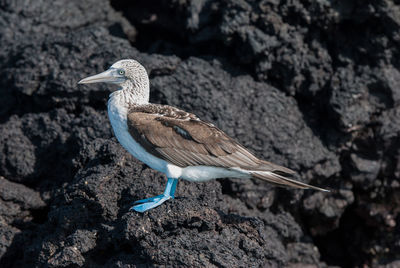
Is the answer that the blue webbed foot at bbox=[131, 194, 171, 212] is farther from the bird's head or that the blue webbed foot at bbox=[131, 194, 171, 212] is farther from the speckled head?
the bird's head

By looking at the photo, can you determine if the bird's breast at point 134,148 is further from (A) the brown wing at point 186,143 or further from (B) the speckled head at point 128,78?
(B) the speckled head at point 128,78

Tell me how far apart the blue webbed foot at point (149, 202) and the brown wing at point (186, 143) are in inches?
14.8

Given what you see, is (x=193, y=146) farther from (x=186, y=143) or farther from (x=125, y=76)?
(x=125, y=76)

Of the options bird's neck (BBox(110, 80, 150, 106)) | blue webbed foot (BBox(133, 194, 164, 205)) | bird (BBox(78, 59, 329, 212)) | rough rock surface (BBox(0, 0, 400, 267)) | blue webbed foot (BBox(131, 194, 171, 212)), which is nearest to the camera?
blue webbed foot (BBox(131, 194, 171, 212))

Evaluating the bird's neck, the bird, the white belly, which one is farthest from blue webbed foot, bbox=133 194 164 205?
the bird's neck

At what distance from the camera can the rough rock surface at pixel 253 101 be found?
6633 millimetres

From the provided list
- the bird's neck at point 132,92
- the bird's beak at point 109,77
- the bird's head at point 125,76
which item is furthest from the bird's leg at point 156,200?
the bird's beak at point 109,77

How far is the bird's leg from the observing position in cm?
479

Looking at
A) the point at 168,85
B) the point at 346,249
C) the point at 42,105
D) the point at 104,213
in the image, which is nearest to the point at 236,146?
the point at 104,213

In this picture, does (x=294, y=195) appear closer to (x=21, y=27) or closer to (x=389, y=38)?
(x=389, y=38)

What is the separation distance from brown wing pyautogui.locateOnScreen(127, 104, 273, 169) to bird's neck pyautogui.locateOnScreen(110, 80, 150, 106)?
38cm

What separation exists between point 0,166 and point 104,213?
2187mm

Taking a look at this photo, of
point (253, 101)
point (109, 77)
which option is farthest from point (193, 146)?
point (253, 101)

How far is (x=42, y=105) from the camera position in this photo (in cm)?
710
